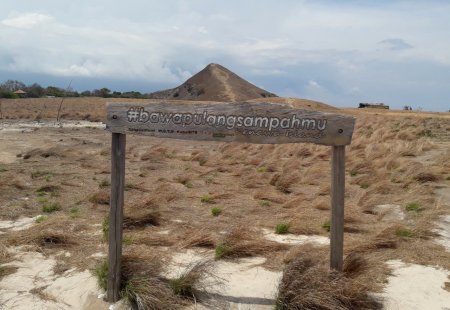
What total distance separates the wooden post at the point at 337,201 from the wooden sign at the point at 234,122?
0.16m

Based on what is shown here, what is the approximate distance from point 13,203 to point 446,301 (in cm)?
778

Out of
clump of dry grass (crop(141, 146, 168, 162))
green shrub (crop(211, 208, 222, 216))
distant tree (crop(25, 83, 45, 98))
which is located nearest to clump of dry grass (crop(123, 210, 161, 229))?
green shrub (crop(211, 208, 222, 216))

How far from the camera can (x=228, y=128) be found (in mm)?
4012

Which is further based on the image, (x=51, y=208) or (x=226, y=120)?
(x=51, y=208)

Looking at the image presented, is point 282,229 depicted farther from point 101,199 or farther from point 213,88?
point 213,88

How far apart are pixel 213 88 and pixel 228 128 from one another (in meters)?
81.0

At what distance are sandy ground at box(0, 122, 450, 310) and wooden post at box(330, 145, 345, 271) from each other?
665 mm

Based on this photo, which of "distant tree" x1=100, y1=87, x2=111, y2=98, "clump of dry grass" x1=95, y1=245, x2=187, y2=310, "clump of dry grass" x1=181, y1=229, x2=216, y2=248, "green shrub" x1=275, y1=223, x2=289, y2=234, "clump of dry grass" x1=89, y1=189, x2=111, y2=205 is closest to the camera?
"clump of dry grass" x1=95, y1=245, x2=187, y2=310

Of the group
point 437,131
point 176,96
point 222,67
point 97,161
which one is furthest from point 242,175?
point 222,67

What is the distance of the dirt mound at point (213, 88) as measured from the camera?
77.7 m

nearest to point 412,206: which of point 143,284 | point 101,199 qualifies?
point 143,284

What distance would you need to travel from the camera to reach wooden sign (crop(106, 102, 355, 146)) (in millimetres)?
3914

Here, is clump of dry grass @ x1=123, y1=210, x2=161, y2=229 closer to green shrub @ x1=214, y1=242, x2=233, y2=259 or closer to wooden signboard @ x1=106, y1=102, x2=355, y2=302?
green shrub @ x1=214, y1=242, x2=233, y2=259

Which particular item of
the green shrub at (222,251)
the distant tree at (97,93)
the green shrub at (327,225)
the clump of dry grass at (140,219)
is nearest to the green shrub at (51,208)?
the clump of dry grass at (140,219)
